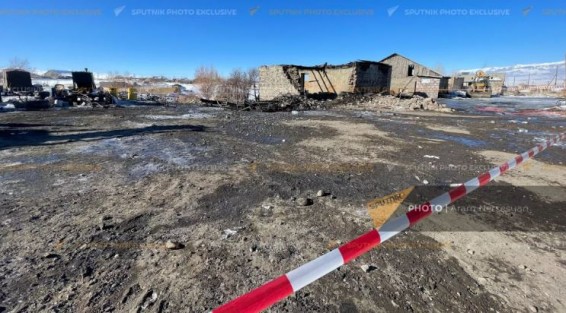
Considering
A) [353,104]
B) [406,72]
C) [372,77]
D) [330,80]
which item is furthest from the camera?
[406,72]

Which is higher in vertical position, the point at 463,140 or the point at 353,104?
the point at 353,104

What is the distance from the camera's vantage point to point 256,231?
10.7 feet

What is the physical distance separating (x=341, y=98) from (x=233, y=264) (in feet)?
73.1

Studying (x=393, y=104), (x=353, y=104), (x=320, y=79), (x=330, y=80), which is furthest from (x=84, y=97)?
(x=393, y=104)

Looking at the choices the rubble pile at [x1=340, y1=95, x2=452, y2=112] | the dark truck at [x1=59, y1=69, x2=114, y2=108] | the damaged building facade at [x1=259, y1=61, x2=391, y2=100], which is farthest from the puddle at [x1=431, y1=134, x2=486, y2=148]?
the dark truck at [x1=59, y1=69, x2=114, y2=108]

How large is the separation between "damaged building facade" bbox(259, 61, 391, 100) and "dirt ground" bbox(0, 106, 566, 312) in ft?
64.5

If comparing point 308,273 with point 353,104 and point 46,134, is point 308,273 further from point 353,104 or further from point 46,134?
point 353,104

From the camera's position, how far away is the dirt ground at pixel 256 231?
2.26 m

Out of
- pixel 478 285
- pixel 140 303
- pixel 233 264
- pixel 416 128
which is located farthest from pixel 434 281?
pixel 416 128

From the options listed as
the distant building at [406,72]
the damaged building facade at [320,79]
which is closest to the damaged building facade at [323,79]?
the damaged building facade at [320,79]

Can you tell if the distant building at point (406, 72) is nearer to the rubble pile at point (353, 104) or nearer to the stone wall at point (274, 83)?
the rubble pile at point (353, 104)

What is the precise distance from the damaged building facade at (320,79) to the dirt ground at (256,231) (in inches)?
774

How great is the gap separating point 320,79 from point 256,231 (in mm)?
25537

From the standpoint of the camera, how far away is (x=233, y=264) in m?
2.65
